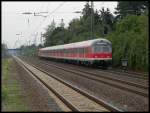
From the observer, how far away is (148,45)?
3638cm

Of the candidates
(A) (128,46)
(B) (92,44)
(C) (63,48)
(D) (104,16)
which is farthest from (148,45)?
(D) (104,16)

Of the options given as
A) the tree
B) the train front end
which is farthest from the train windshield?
the tree

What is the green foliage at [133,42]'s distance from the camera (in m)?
38.2

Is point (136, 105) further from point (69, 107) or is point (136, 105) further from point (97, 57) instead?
point (97, 57)

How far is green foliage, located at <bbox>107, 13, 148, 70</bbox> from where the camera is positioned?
38.2 metres

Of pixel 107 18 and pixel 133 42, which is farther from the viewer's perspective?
pixel 107 18

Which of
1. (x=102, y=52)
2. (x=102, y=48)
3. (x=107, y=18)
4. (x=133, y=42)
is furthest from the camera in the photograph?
(x=107, y=18)

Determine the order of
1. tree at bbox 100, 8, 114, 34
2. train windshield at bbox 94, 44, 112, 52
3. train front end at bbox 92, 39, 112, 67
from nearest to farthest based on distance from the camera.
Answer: train front end at bbox 92, 39, 112, 67, train windshield at bbox 94, 44, 112, 52, tree at bbox 100, 8, 114, 34

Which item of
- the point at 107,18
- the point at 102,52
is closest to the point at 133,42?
the point at 102,52

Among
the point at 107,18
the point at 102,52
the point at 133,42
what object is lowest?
the point at 102,52

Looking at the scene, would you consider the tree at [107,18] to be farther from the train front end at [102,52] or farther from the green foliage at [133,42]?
the train front end at [102,52]

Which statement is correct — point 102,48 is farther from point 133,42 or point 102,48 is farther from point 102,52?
point 133,42

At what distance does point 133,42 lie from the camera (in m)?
39.9

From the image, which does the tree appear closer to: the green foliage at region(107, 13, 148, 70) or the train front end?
the green foliage at region(107, 13, 148, 70)
